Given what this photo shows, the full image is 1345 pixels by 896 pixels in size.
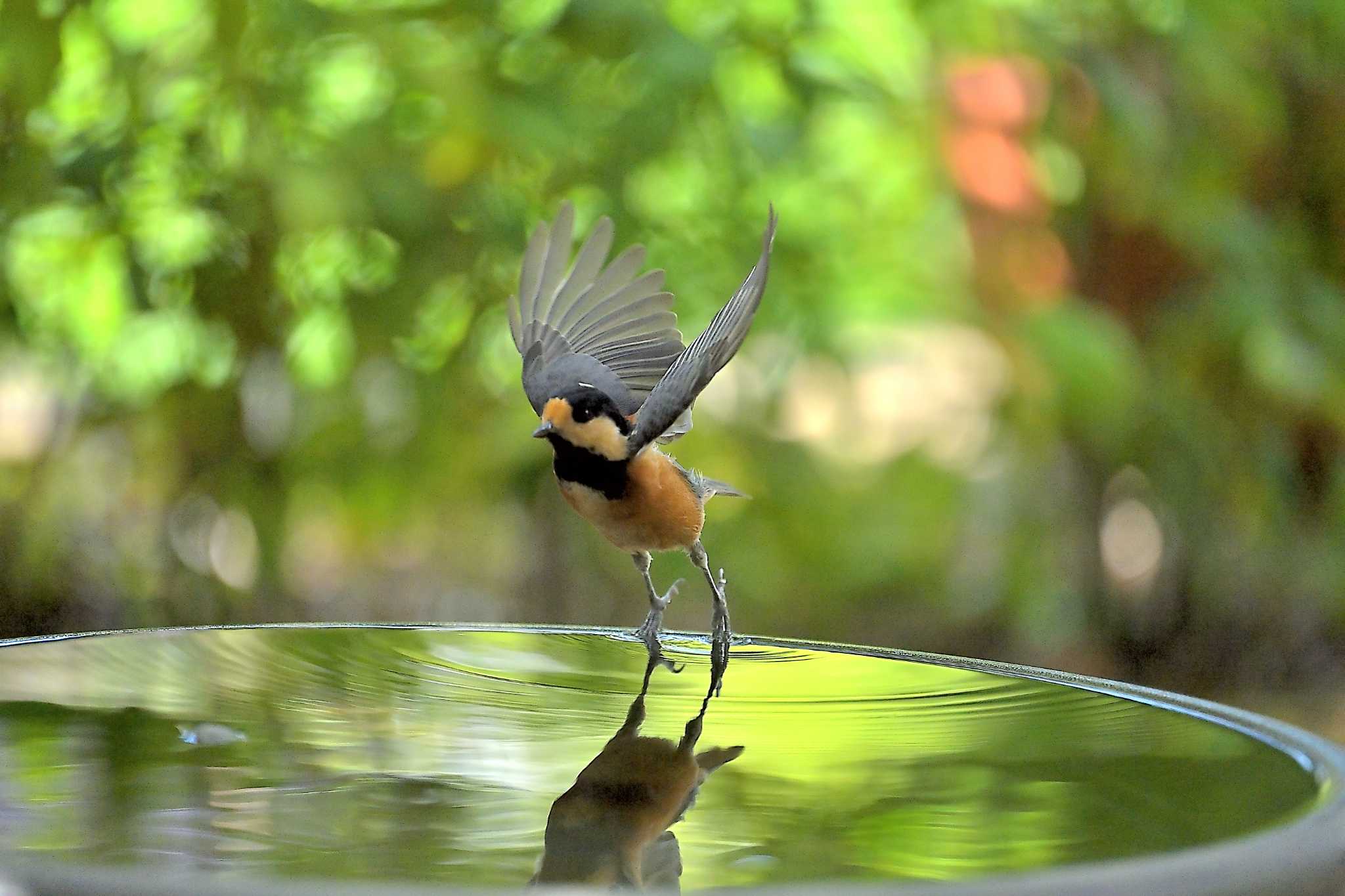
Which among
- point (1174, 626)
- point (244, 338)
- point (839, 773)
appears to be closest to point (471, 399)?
point (244, 338)

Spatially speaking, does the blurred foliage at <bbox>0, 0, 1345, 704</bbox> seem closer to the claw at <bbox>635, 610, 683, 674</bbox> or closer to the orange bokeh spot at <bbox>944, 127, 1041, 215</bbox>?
the orange bokeh spot at <bbox>944, 127, 1041, 215</bbox>

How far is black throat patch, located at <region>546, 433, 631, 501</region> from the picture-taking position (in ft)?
3.09

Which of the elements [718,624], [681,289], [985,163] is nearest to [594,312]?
[718,624]

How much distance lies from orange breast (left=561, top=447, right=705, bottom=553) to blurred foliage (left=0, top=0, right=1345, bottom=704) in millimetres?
895

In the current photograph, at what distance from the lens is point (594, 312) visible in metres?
1.14

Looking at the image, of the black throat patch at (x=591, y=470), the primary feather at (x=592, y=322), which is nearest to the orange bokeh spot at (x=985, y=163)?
the primary feather at (x=592, y=322)

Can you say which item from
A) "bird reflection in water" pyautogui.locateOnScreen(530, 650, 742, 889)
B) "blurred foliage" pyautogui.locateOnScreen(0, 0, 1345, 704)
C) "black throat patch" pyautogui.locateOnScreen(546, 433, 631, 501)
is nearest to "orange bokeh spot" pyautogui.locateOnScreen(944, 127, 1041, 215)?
"blurred foliage" pyautogui.locateOnScreen(0, 0, 1345, 704)

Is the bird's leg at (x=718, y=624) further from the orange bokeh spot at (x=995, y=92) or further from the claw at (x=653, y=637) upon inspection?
the orange bokeh spot at (x=995, y=92)

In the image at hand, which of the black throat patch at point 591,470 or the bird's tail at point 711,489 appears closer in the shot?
the black throat patch at point 591,470

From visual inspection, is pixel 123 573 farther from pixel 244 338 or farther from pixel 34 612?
pixel 244 338

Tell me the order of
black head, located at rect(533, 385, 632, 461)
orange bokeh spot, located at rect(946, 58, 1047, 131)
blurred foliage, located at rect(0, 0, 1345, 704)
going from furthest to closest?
orange bokeh spot, located at rect(946, 58, 1047, 131) → blurred foliage, located at rect(0, 0, 1345, 704) → black head, located at rect(533, 385, 632, 461)

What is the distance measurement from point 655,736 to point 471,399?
Result: 142 cm

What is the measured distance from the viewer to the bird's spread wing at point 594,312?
108 centimetres

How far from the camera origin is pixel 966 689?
89 cm
